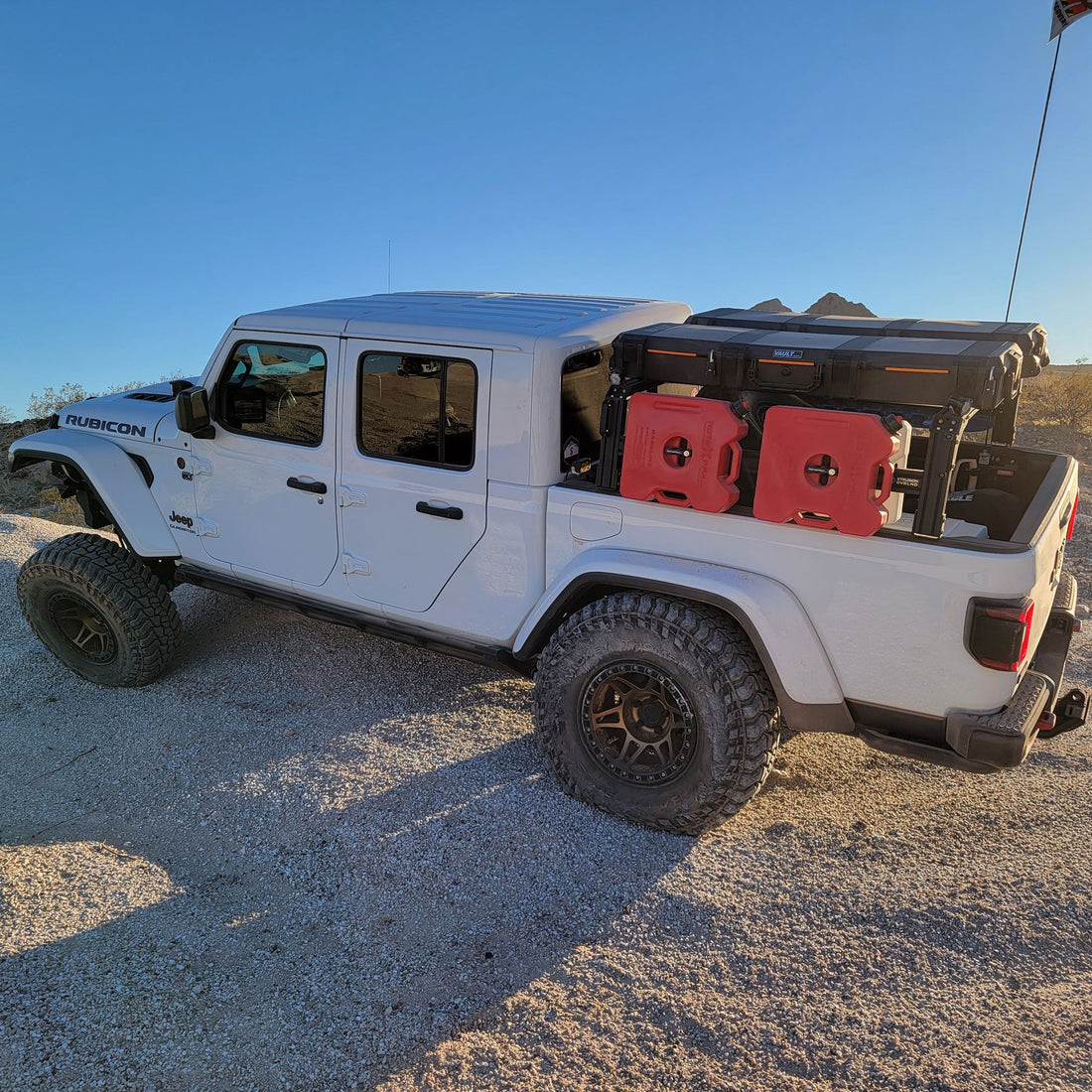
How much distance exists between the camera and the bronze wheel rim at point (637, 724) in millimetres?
3695

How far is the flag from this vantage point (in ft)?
20.2

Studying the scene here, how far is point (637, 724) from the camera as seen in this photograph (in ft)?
12.7

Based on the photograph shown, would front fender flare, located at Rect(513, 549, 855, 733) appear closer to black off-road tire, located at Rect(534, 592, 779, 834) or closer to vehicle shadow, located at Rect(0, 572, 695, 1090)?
black off-road tire, located at Rect(534, 592, 779, 834)

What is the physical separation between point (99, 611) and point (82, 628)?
1.21 ft

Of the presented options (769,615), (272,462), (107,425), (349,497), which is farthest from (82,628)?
(769,615)

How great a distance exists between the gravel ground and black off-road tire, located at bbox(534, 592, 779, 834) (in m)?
0.19

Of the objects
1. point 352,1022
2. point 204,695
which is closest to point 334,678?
point 204,695

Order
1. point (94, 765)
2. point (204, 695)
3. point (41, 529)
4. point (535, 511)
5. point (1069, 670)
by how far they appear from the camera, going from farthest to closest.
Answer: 1. point (41, 529)
2. point (1069, 670)
3. point (204, 695)
4. point (94, 765)
5. point (535, 511)

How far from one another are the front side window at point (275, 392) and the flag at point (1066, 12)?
5.58 m

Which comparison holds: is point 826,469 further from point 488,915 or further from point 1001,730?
point 488,915

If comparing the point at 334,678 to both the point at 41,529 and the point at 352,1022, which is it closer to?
the point at 352,1022

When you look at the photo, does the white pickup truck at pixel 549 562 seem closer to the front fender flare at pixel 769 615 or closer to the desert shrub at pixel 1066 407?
the front fender flare at pixel 769 615

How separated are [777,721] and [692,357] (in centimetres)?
152

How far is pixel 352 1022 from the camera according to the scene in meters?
2.87
